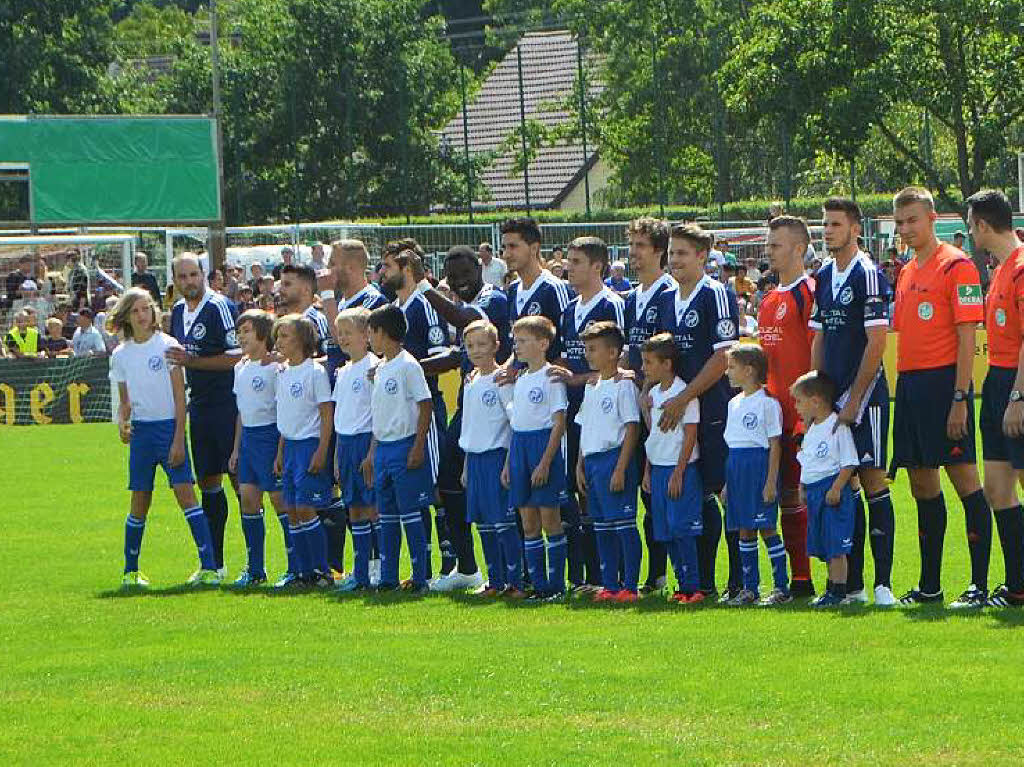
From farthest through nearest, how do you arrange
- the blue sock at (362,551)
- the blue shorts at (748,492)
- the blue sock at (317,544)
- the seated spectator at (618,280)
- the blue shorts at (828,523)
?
the seated spectator at (618,280)
the blue sock at (317,544)
the blue sock at (362,551)
the blue shorts at (748,492)
the blue shorts at (828,523)

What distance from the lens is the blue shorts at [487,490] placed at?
37.8 ft

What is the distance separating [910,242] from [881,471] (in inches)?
51.6

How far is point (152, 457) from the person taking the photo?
1286 centimetres

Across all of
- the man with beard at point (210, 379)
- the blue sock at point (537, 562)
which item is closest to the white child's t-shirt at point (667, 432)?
the blue sock at point (537, 562)

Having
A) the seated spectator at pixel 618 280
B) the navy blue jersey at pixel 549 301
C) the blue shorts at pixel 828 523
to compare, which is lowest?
the blue shorts at pixel 828 523

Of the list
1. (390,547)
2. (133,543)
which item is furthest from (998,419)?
(133,543)

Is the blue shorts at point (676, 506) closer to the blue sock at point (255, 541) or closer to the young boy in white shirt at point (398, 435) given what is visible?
the young boy in white shirt at point (398, 435)

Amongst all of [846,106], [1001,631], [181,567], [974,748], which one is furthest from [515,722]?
[846,106]

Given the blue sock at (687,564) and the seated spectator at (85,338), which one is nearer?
the blue sock at (687,564)

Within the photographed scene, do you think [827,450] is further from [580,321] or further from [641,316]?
[580,321]

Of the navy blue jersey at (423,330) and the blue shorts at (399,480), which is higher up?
the navy blue jersey at (423,330)

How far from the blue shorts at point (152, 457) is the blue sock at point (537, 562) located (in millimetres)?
2703

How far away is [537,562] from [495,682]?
2790 mm

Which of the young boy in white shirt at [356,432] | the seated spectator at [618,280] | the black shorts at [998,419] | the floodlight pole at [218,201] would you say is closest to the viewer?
the black shorts at [998,419]
